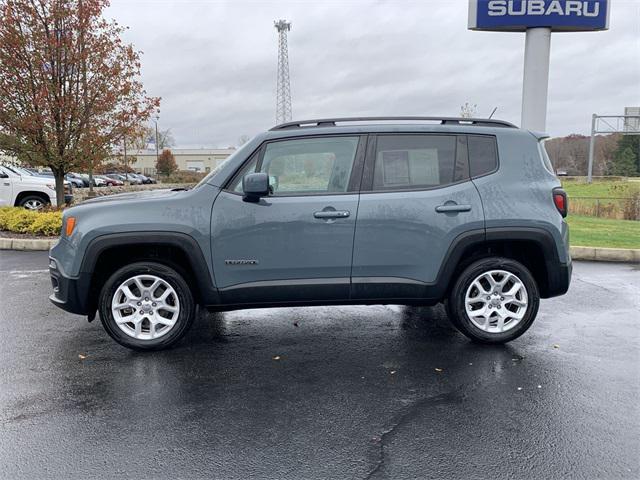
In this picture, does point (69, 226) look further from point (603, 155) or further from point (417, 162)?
point (603, 155)

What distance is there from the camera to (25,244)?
998cm

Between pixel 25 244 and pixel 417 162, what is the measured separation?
28.7ft

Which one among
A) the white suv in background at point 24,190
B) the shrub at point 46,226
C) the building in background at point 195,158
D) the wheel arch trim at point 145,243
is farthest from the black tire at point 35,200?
the building in background at point 195,158

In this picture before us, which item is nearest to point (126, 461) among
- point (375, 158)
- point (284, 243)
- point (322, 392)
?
point (322, 392)

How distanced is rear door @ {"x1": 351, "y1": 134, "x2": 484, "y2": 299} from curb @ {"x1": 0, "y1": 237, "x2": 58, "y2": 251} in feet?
26.0

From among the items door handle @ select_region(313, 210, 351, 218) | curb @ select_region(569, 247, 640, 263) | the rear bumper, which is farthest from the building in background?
the rear bumper

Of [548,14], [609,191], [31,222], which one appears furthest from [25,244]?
[609,191]

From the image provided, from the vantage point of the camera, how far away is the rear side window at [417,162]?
4.38 metres

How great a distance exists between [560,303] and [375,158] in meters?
3.15

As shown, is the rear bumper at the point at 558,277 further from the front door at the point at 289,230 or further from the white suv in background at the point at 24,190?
the white suv in background at the point at 24,190

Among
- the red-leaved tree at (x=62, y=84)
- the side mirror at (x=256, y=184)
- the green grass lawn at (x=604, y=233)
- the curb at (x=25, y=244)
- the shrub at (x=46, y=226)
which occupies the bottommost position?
the curb at (x=25, y=244)

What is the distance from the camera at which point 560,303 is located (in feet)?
19.4

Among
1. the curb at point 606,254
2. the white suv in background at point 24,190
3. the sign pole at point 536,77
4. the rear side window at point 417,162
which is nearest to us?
the rear side window at point 417,162

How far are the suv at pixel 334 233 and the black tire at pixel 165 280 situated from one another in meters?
0.01
